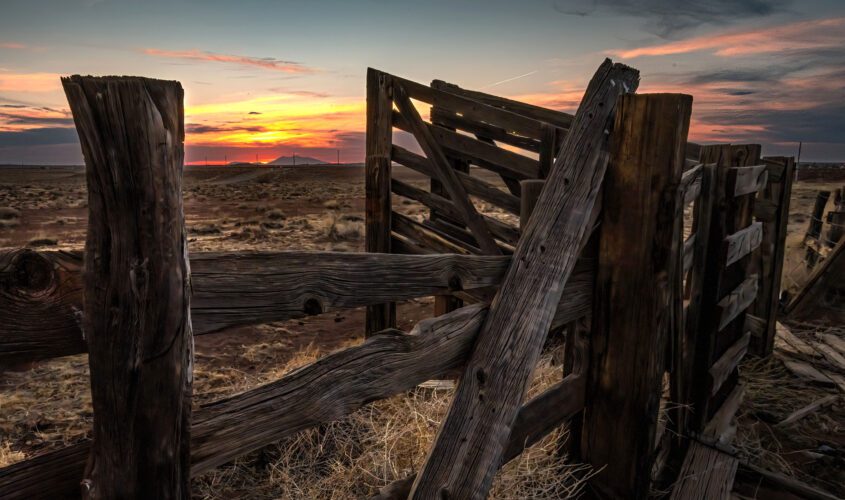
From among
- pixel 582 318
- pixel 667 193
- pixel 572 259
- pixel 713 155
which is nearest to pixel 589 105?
pixel 667 193

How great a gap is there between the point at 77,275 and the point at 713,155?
3901mm

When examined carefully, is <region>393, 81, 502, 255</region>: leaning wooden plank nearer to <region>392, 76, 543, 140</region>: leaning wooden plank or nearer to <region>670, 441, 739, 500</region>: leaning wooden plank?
<region>392, 76, 543, 140</region>: leaning wooden plank

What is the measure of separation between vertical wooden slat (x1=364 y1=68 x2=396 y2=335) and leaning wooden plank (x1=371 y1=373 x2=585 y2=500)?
3.06 meters

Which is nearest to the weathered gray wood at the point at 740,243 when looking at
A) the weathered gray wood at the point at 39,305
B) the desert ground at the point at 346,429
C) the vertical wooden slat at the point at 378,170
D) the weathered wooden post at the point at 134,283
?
the desert ground at the point at 346,429

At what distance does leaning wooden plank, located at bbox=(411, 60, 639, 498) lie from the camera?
1938 millimetres

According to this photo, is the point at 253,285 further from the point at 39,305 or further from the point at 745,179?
the point at 745,179

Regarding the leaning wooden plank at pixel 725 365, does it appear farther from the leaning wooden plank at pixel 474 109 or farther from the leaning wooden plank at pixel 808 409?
the leaning wooden plank at pixel 474 109

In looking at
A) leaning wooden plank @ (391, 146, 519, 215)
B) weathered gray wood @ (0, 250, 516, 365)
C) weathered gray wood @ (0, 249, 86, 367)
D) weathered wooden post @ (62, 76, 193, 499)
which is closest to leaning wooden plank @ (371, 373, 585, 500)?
weathered gray wood @ (0, 250, 516, 365)

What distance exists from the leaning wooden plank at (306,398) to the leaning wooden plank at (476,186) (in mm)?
3001

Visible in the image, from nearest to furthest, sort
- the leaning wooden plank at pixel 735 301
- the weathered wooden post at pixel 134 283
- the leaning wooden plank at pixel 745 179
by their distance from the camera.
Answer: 1. the weathered wooden post at pixel 134 283
2. the leaning wooden plank at pixel 745 179
3. the leaning wooden plank at pixel 735 301

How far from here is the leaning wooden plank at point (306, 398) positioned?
1.19 m

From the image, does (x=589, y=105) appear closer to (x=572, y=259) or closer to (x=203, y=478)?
(x=572, y=259)

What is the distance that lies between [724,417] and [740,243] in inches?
52.5

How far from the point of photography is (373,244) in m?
5.83
